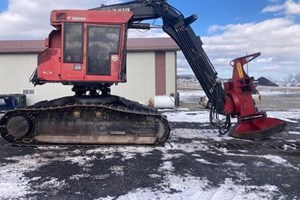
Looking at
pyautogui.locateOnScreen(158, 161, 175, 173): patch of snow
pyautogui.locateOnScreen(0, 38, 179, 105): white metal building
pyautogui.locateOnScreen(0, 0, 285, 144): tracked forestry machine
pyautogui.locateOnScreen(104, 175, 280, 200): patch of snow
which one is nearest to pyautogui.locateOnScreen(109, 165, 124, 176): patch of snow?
pyautogui.locateOnScreen(158, 161, 175, 173): patch of snow

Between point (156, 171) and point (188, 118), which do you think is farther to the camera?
point (188, 118)

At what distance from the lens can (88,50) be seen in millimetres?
8430

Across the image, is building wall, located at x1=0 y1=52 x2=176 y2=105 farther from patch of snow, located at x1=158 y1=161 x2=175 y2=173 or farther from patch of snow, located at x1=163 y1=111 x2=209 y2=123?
patch of snow, located at x1=158 y1=161 x2=175 y2=173

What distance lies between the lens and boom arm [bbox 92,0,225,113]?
30.2ft

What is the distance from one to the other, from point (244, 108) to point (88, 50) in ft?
14.8

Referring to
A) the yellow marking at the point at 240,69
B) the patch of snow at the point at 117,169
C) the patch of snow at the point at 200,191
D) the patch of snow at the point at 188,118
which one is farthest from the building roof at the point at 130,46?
the patch of snow at the point at 200,191

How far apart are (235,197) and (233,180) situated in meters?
0.82

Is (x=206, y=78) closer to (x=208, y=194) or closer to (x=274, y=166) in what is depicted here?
(x=274, y=166)

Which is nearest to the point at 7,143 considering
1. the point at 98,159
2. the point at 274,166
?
the point at 98,159

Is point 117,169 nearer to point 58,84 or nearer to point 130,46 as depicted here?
point 130,46

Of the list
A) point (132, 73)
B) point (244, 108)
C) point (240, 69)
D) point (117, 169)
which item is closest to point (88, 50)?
point (117, 169)

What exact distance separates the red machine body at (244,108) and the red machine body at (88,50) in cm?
317

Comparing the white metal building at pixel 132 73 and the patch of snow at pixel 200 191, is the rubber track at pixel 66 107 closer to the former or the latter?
the patch of snow at pixel 200 191

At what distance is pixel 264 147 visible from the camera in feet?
27.6
